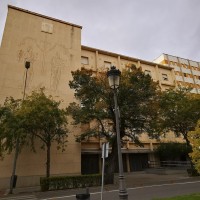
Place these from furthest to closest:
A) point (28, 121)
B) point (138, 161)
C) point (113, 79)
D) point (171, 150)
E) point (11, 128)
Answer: point (138, 161) < point (171, 150) < point (28, 121) < point (11, 128) < point (113, 79)

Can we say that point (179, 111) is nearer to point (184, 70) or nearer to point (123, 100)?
point (123, 100)

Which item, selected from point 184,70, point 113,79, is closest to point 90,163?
point 113,79

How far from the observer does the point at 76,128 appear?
22.2 m

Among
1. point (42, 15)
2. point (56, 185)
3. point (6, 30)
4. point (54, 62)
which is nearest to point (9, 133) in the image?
point (56, 185)

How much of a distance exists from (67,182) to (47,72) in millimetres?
12897

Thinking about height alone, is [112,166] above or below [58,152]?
below

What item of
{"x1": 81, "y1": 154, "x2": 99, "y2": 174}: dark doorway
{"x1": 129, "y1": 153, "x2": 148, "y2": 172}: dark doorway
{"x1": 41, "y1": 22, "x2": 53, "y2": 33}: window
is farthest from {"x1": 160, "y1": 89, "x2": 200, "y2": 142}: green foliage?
{"x1": 41, "y1": 22, "x2": 53, "y2": 33}: window

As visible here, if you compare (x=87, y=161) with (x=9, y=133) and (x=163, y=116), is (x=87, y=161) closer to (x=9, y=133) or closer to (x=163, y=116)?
(x=163, y=116)

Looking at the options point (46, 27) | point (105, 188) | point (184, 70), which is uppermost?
point (184, 70)

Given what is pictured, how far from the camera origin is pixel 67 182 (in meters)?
15.0

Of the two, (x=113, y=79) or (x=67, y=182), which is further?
(x=67, y=182)

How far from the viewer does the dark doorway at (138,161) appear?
28.1 meters

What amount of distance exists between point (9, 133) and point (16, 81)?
804cm

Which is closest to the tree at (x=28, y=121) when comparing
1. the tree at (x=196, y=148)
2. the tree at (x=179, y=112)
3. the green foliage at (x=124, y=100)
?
the green foliage at (x=124, y=100)
